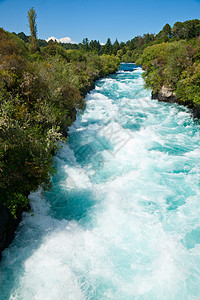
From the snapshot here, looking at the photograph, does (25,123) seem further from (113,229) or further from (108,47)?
(108,47)

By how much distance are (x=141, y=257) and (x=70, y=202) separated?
3772 millimetres

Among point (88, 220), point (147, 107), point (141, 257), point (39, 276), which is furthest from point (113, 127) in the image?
point (39, 276)

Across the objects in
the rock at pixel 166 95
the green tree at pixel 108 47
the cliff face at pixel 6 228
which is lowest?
the cliff face at pixel 6 228

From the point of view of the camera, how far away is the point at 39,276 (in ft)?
17.1

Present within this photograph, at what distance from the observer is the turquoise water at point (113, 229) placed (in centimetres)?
514

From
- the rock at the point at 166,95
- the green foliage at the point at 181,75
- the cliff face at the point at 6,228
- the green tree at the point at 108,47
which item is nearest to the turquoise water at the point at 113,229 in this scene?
the cliff face at the point at 6,228

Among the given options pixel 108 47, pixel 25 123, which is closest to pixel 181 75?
pixel 25 123

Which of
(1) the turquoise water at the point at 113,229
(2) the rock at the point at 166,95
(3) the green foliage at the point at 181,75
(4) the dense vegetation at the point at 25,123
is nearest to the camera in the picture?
(1) the turquoise water at the point at 113,229

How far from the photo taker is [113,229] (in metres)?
6.83

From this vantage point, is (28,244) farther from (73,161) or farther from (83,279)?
(73,161)

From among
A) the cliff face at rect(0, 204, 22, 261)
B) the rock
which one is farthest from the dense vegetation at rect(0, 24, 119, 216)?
the rock

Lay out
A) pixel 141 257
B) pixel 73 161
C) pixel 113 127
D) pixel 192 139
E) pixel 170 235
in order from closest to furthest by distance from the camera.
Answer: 1. pixel 141 257
2. pixel 170 235
3. pixel 73 161
4. pixel 192 139
5. pixel 113 127

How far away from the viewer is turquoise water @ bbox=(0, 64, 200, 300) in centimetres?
514

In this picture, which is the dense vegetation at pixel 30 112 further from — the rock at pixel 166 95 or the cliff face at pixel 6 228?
the rock at pixel 166 95
